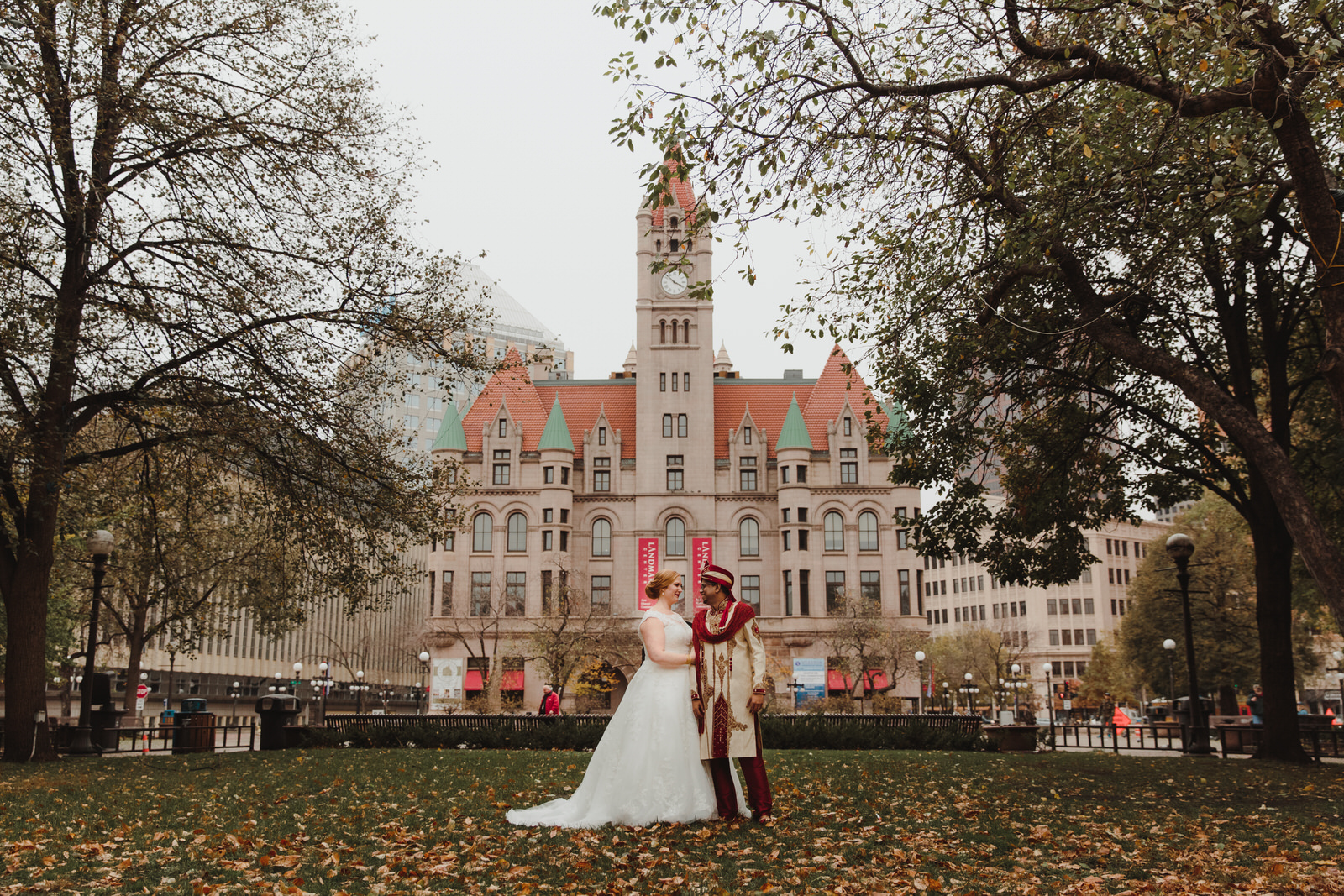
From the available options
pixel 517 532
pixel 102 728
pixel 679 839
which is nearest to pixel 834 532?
pixel 517 532

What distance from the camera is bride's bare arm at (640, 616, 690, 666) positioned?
868cm

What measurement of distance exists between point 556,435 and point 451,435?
7.56 metres

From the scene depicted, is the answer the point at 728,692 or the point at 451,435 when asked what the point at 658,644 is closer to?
Result: the point at 728,692

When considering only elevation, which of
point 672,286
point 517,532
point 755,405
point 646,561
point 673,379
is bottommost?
point 646,561

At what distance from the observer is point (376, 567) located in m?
19.9

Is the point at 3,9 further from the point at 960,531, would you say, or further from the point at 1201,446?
the point at 1201,446

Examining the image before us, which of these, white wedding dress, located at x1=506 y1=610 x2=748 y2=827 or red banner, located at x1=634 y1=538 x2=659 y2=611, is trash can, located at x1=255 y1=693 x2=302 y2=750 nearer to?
white wedding dress, located at x1=506 y1=610 x2=748 y2=827

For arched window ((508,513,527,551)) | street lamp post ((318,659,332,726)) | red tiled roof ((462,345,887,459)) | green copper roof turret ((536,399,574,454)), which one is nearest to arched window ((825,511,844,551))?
red tiled roof ((462,345,887,459))

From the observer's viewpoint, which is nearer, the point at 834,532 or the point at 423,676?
the point at 834,532

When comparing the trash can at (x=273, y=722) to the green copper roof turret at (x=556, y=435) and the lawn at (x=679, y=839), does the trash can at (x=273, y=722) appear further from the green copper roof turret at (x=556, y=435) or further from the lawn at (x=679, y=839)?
the green copper roof turret at (x=556, y=435)

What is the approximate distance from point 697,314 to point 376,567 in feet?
167

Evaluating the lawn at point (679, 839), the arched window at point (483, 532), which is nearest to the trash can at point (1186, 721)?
the lawn at point (679, 839)

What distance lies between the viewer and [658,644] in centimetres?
869

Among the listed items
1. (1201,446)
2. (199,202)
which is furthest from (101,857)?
(1201,446)
